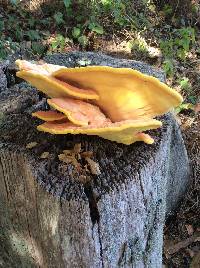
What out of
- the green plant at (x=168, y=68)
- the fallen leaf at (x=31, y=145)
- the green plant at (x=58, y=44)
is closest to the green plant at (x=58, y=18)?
the green plant at (x=58, y=44)

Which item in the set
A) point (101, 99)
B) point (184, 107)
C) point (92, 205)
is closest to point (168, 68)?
point (184, 107)

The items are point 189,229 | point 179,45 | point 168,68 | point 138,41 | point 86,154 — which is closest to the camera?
point 86,154

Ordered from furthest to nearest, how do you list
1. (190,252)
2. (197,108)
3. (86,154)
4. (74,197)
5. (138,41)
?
(138,41) → (197,108) → (190,252) → (86,154) → (74,197)

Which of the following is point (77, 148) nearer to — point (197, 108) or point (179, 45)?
point (197, 108)

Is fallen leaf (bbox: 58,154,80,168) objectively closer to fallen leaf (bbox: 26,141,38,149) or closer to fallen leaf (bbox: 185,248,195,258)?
fallen leaf (bbox: 26,141,38,149)

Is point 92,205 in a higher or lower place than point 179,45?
higher

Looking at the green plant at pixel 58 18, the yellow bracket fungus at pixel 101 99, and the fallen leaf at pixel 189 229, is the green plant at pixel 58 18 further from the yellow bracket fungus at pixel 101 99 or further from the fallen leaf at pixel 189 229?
the yellow bracket fungus at pixel 101 99
